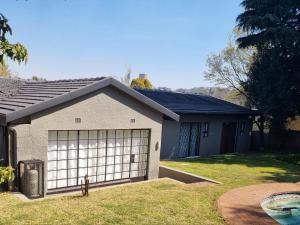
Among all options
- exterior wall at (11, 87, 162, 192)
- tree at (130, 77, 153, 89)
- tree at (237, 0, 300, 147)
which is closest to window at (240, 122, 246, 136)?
tree at (237, 0, 300, 147)

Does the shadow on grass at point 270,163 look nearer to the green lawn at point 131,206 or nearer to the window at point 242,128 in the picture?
the green lawn at point 131,206

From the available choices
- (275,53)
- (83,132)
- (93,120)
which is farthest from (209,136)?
(83,132)

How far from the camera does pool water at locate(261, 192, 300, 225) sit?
11636 mm

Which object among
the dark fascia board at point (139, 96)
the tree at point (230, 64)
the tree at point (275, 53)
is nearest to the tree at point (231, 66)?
the tree at point (230, 64)

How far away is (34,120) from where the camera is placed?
11688mm

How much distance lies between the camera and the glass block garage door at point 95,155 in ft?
41.7

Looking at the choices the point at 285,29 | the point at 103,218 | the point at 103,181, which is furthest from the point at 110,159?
the point at 285,29

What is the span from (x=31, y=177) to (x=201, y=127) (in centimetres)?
1491

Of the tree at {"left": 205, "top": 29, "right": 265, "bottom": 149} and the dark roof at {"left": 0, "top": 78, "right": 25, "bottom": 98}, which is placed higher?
the tree at {"left": 205, "top": 29, "right": 265, "bottom": 149}

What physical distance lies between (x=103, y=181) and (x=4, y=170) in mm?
10093

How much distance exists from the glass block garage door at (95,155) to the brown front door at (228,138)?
40.7 ft

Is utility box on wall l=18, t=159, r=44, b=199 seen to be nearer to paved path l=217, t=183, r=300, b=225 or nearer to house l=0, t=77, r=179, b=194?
house l=0, t=77, r=179, b=194

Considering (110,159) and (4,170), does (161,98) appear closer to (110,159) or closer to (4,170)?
(110,159)

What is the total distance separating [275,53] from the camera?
89.2 feet
